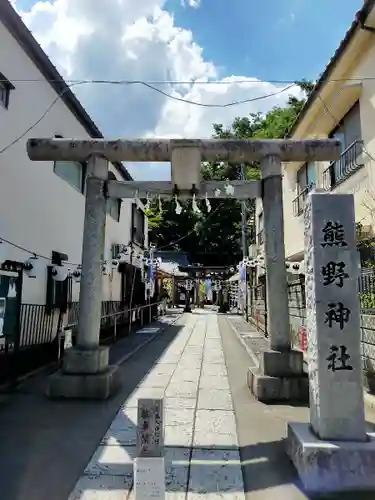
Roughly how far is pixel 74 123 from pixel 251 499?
12292 mm

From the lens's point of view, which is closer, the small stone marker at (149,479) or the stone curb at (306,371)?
the small stone marker at (149,479)

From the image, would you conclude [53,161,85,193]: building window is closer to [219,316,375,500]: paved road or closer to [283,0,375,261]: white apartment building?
[283,0,375,261]: white apartment building

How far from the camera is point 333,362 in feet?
14.1

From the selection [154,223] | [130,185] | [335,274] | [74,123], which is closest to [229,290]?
[154,223]

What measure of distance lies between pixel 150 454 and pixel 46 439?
→ 268cm

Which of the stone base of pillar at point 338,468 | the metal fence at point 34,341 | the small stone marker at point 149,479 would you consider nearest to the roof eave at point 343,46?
the stone base of pillar at point 338,468

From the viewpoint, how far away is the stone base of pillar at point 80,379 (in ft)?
22.6

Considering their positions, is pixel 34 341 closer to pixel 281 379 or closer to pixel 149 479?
pixel 281 379

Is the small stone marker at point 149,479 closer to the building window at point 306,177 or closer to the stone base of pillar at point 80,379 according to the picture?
the stone base of pillar at point 80,379

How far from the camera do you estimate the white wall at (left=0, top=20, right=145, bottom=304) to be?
900 centimetres

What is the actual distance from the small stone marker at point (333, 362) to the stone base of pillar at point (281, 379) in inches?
90.2

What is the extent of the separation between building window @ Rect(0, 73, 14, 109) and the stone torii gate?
7.76 feet

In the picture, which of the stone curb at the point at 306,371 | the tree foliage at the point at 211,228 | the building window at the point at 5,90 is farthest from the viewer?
the tree foliage at the point at 211,228

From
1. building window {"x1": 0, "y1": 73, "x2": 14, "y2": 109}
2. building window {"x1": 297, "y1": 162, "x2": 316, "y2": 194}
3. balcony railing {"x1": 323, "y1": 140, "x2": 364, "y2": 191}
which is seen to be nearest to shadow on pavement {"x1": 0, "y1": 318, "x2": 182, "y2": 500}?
building window {"x1": 0, "y1": 73, "x2": 14, "y2": 109}
